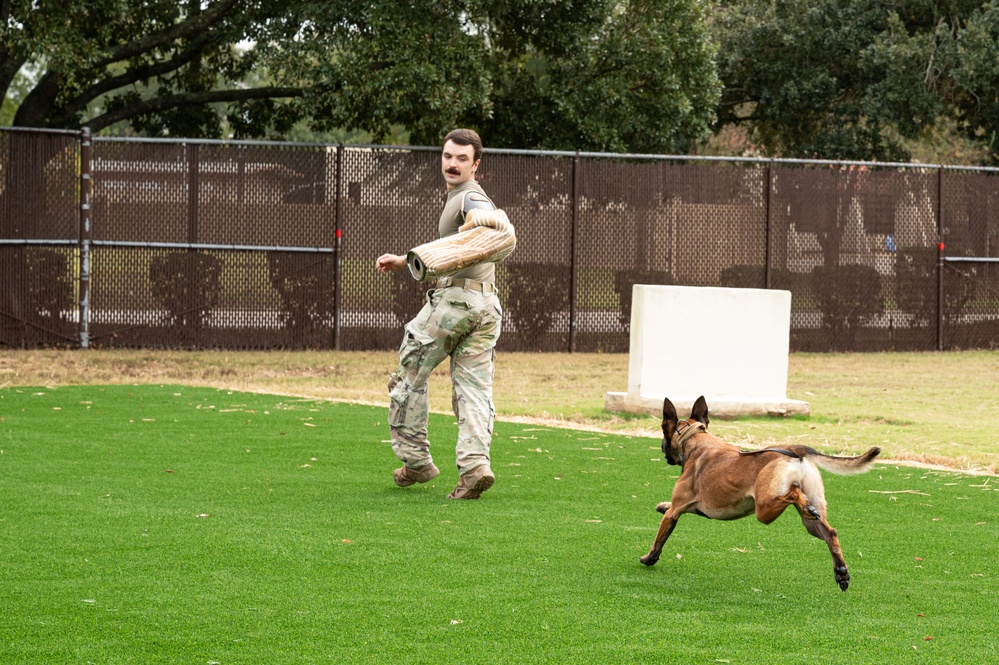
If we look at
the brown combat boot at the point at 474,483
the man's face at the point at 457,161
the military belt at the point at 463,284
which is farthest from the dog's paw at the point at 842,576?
the man's face at the point at 457,161

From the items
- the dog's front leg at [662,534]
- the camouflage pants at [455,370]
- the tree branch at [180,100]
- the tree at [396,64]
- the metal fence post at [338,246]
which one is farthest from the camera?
the tree branch at [180,100]

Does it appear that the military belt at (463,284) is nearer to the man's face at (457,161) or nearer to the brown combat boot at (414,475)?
the man's face at (457,161)

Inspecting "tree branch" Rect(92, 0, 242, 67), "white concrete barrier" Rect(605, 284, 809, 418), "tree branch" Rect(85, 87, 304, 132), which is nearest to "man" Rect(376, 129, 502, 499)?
"white concrete barrier" Rect(605, 284, 809, 418)

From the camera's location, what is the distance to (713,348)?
418 inches

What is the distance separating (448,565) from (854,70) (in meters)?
19.0

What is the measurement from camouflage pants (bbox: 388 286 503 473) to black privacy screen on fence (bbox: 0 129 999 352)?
8997 millimetres

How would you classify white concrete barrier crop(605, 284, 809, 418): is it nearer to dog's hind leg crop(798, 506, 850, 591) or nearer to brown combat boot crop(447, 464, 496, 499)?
brown combat boot crop(447, 464, 496, 499)

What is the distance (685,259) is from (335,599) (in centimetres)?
1260

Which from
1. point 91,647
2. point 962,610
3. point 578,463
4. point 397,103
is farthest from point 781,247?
point 91,647

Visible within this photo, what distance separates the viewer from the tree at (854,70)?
842 inches

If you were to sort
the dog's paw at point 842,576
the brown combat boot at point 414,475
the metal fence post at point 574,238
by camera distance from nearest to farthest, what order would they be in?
the dog's paw at point 842,576 → the brown combat boot at point 414,475 → the metal fence post at point 574,238

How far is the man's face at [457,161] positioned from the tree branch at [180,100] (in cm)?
1134

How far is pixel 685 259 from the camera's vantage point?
55.3 feet

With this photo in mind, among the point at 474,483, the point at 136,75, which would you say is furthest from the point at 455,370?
the point at 136,75
